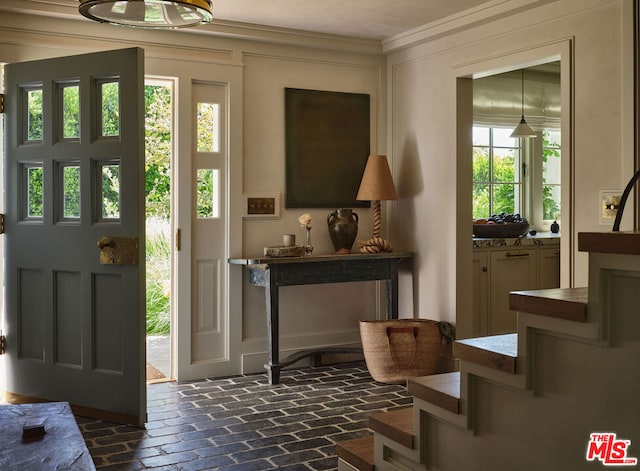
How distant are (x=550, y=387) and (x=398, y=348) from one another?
272 centimetres

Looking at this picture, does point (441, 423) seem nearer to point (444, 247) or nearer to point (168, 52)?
point (444, 247)

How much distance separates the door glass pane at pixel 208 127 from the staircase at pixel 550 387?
2.99 m

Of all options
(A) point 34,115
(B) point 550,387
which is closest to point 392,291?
(A) point 34,115

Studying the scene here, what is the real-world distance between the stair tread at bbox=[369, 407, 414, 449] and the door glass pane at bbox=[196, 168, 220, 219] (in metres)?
2.64

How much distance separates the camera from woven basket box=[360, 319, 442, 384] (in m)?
4.75

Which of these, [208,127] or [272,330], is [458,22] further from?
[272,330]

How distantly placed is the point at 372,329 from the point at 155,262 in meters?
4.10

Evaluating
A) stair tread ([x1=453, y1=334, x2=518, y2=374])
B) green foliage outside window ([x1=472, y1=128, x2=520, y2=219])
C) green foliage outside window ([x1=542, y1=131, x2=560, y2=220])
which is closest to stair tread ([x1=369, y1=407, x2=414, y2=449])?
stair tread ([x1=453, y1=334, x2=518, y2=374])

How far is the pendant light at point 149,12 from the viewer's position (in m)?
2.43

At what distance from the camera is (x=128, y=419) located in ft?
12.7

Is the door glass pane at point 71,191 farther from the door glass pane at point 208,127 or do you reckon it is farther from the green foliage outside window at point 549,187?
the green foliage outside window at point 549,187

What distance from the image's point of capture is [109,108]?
396 centimetres

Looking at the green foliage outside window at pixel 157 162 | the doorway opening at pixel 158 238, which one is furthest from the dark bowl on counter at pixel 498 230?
the green foliage outside window at pixel 157 162

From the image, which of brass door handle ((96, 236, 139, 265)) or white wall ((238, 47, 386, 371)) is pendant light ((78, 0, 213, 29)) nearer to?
brass door handle ((96, 236, 139, 265))
